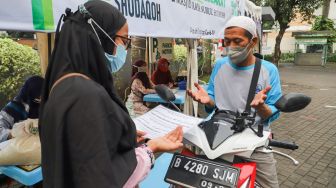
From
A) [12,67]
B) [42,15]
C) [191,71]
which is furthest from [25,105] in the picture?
[191,71]

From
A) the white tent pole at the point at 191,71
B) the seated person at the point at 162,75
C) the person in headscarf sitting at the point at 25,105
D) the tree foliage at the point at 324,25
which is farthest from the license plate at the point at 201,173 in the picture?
the tree foliage at the point at 324,25

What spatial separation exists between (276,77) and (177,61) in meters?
8.74

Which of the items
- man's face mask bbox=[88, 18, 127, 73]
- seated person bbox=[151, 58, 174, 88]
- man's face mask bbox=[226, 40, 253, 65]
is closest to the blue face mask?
man's face mask bbox=[88, 18, 127, 73]

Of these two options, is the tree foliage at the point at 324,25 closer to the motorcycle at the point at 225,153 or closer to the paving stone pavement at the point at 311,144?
the paving stone pavement at the point at 311,144

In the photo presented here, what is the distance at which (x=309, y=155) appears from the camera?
4.62 meters

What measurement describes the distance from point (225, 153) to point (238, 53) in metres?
0.79

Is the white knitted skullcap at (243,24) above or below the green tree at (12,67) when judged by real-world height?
above

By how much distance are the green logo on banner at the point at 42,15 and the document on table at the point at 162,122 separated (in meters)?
0.82

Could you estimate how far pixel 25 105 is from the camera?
120 inches

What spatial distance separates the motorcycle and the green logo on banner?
1.09 meters

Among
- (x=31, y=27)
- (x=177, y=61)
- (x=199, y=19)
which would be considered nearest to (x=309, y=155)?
(x=199, y=19)

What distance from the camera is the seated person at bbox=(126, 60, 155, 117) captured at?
5517mm

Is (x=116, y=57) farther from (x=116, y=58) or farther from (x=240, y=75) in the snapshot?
(x=240, y=75)

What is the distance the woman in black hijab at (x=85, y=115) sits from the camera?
3.51ft
